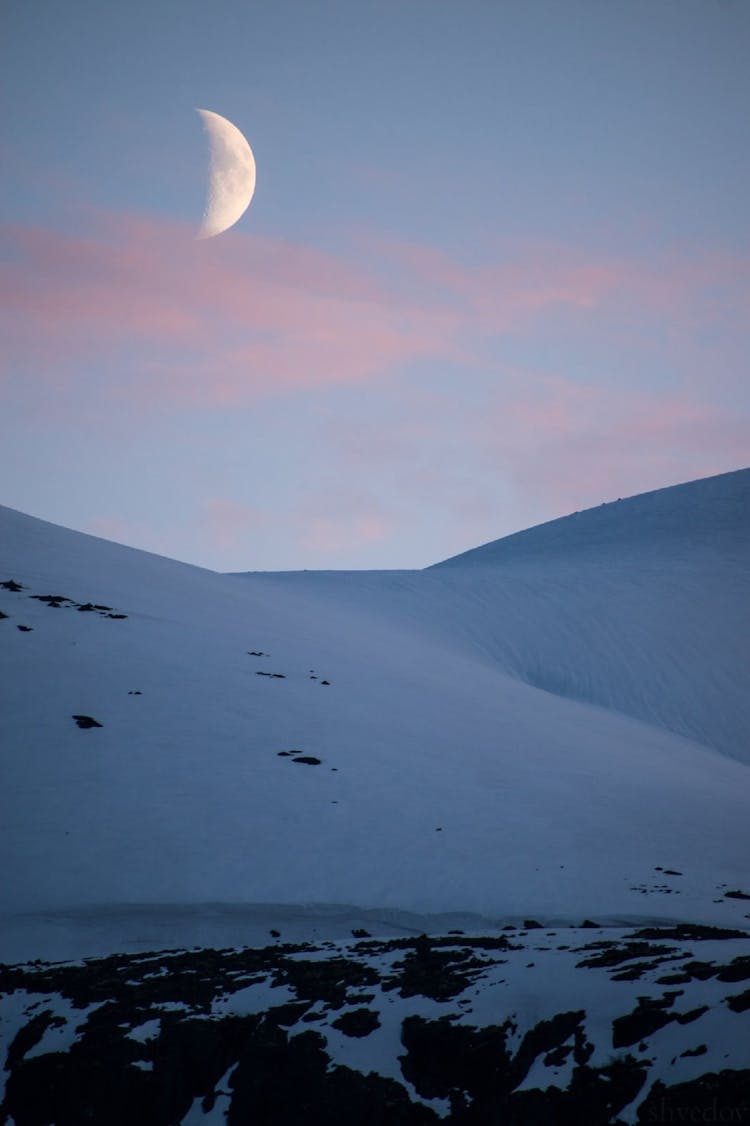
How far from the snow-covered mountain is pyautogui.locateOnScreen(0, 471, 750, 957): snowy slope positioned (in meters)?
0.07

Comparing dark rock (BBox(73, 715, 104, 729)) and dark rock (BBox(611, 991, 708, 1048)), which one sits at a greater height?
dark rock (BBox(611, 991, 708, 1048))

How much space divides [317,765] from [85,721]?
5.41 meters

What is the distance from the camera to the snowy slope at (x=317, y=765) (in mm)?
15792

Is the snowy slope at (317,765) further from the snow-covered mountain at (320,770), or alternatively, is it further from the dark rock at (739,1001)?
the dark rock at (739,1001)

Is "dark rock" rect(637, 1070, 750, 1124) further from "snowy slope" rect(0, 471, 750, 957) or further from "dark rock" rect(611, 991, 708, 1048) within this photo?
"snowy slope" rect(0, 471, 750, 957)

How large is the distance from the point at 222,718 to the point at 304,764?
280 centimetres

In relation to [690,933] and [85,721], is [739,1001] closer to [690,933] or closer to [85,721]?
[690,933]

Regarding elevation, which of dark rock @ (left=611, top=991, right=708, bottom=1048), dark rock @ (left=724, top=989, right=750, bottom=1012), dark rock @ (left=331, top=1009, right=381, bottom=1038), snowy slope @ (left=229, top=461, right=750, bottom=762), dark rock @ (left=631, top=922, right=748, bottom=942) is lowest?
dark rock @ (left=331, top=1009, right=381, bottom=1038)

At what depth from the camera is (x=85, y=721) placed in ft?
68.5

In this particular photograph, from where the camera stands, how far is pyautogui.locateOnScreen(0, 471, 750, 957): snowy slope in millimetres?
15792

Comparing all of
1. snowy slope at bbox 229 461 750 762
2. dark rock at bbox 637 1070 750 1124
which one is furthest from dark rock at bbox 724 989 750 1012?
snowy slope at bbox 229 461 750 762

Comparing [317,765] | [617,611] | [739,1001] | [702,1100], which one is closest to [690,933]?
[739,1001]

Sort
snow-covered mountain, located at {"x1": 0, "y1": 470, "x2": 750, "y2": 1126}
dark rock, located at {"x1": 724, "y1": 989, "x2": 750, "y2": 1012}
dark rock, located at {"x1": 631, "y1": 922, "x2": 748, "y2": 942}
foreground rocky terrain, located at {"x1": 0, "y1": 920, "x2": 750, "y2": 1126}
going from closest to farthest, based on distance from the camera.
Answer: foreground rocky terrain, located at {"x1": 0, "y1": 920, "x2": 750, "y2": 1126} → dark rock, located at {"x1": 724, "y1": 989, "x2": 750, "y2": 1012} → dark rock, located at {"x1": 631, "y1": 922, "x2": 748, "y2": 942} → snow-covered mountain, located at {"x1": 0, "y1": 470, "x2": 750, "y2": 1126}

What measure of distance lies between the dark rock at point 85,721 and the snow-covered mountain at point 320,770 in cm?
5
